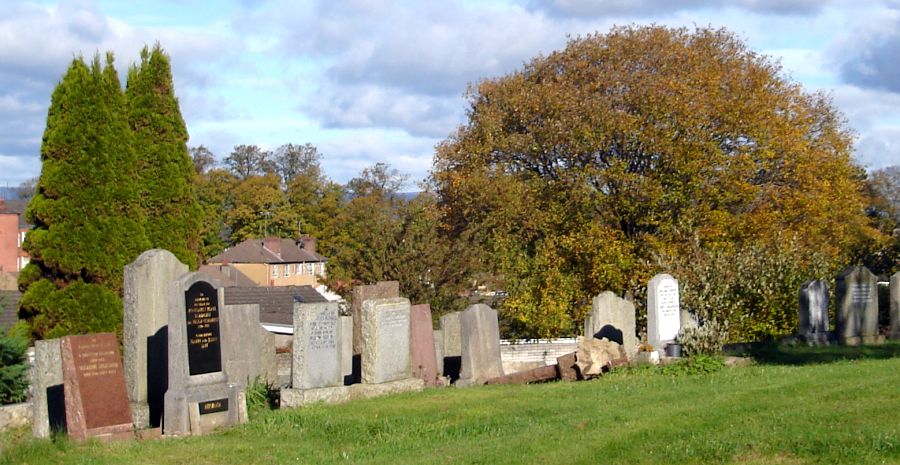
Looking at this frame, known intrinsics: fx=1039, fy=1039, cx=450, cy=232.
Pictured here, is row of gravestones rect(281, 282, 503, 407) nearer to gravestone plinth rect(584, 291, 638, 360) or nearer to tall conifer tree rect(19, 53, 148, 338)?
gravestone plinth rect(584, 291, 638, 360)

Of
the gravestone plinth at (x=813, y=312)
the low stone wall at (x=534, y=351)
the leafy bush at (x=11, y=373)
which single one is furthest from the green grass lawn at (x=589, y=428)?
the low stone wall at (x=534, y=351)

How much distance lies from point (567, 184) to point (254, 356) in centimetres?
1655

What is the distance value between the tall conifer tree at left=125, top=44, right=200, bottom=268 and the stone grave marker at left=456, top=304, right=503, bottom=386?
7.16 m

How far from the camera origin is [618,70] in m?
34.9

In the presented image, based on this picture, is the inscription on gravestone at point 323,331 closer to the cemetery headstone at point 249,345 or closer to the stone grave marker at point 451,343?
the cemetery headstone at point 249,345

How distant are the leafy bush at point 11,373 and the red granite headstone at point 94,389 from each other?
3676 mm

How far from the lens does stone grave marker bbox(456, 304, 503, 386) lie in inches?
723

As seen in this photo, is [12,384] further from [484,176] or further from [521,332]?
[484,176]

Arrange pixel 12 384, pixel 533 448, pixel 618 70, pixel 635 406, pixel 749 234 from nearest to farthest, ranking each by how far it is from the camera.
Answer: pixel 533 448, pixel 635 406, pixel 12 384, pixel 749 234, pixel 618 70

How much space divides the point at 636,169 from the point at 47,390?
22.7 metres

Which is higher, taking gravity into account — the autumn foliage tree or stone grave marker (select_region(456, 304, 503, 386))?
the autumn foliage tree

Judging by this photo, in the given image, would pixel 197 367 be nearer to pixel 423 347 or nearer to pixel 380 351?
pixel 380 351

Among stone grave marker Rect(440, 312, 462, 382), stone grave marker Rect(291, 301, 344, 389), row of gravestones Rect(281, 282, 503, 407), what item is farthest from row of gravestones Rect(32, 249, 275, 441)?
stone grave marker Rect(440, 312, 462, 382)

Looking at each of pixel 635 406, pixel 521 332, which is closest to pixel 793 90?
pixel 521 332
